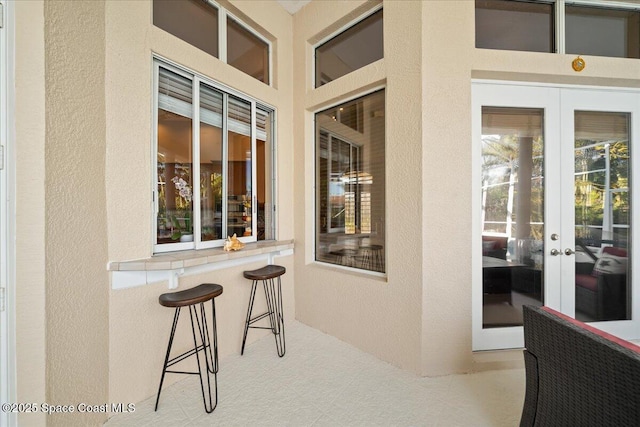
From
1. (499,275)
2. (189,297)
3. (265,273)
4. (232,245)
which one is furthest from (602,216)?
(189,297)

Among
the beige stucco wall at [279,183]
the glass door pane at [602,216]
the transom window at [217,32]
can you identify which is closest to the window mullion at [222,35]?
the transom window at [217,32]

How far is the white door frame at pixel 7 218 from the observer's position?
4.17 feet

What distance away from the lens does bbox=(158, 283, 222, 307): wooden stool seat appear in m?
1.73

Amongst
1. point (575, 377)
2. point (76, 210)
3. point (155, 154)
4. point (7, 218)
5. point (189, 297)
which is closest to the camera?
point (575, 377)

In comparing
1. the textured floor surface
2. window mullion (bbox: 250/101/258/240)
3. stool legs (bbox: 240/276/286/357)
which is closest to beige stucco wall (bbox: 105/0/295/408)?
the textured floor surface

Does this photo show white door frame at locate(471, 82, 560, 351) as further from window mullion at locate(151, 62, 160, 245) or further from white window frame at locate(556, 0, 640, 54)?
window mullion at locate(151, 62, 160, 245)

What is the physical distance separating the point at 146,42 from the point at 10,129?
1076mm

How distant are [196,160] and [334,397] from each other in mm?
2253

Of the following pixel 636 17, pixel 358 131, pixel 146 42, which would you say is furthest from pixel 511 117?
pixel 146 42

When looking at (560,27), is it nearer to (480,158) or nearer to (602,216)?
(480,158)

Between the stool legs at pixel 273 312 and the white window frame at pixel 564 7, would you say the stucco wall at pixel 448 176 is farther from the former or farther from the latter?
the stool legs at pixel 273 312

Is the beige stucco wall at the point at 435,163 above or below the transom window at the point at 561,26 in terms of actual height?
below

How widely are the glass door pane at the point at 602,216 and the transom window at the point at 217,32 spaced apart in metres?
3.29

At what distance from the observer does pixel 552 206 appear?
2322 millimetres
